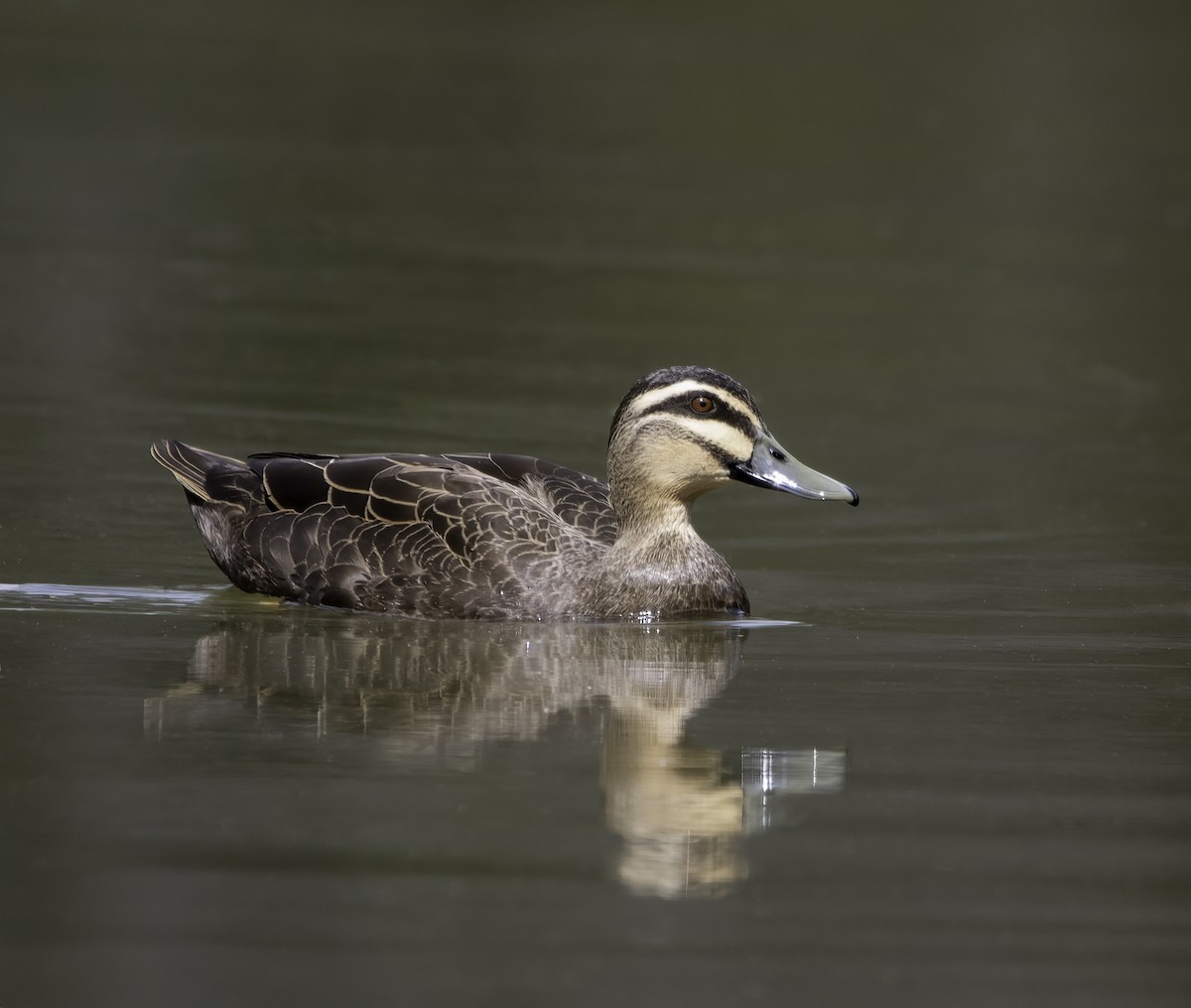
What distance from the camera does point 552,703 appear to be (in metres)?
8.32

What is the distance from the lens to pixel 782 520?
40.0 feet

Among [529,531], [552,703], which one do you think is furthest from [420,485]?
[552,703]

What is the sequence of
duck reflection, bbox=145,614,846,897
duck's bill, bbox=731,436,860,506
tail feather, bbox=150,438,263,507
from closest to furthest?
1. duck reflection, bbox=145,614,846,897
2. duck's bill, bbox=731,436,860,506
3. tail feather, bbox=150,438,263,507

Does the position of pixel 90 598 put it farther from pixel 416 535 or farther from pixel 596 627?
pixel 596 627

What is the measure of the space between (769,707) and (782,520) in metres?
3.95

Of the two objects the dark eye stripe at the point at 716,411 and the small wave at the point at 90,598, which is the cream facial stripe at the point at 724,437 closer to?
the dark eye stripe at the point at 716,411

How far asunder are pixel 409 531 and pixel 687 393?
142 centimetres

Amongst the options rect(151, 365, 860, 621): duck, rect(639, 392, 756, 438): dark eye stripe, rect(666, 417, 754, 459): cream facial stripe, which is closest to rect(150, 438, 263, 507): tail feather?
rect(151, 365, 860, 621): duck

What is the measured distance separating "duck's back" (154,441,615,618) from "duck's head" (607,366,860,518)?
460 millimetres

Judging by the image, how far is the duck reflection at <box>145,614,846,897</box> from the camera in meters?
6.90

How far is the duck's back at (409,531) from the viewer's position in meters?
9.80

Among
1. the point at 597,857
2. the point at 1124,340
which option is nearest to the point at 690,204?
the point at 1124,340

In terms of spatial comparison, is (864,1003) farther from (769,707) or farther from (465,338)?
(465,338)

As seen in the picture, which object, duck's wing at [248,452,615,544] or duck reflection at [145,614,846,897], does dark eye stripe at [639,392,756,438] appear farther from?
duck reflection at [145,614,846,897]
